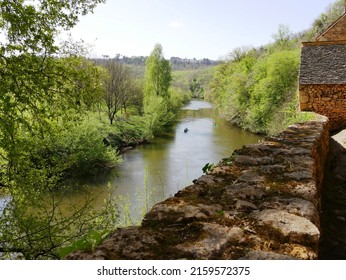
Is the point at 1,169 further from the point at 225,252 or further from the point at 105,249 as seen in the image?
the point at 225,252

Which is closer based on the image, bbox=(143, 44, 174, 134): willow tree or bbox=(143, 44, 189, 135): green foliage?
bbox=(143, 44, 189, 135): green foliage

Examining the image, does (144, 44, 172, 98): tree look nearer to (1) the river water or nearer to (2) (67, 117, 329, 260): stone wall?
(1) the river water

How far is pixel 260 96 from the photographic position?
4062 cm

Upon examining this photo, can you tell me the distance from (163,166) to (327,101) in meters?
17.2

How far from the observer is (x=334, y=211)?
4.77m

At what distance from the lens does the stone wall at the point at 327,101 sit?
11.2 meters

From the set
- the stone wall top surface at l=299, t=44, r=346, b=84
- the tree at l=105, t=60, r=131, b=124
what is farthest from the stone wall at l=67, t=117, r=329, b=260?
the tree at l=105, t=60, r=131, b=124

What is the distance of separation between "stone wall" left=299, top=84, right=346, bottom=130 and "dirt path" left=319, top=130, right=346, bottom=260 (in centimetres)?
362

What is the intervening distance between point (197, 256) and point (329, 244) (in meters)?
2.58

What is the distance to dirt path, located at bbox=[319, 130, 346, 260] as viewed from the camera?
376cm

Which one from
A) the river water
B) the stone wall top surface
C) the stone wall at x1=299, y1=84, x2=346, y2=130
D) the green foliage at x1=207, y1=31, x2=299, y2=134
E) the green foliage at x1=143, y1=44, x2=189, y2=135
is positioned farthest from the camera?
the green foliage at x1=143, y1=44, x2=189, y2=135

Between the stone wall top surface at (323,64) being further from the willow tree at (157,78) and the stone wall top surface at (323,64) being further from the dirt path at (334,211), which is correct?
the willow tree at (157,78)

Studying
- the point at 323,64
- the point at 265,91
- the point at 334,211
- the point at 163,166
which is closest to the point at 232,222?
the point at 334,211

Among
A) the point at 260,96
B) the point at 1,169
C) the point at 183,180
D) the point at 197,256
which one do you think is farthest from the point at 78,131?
the point at 197,256
